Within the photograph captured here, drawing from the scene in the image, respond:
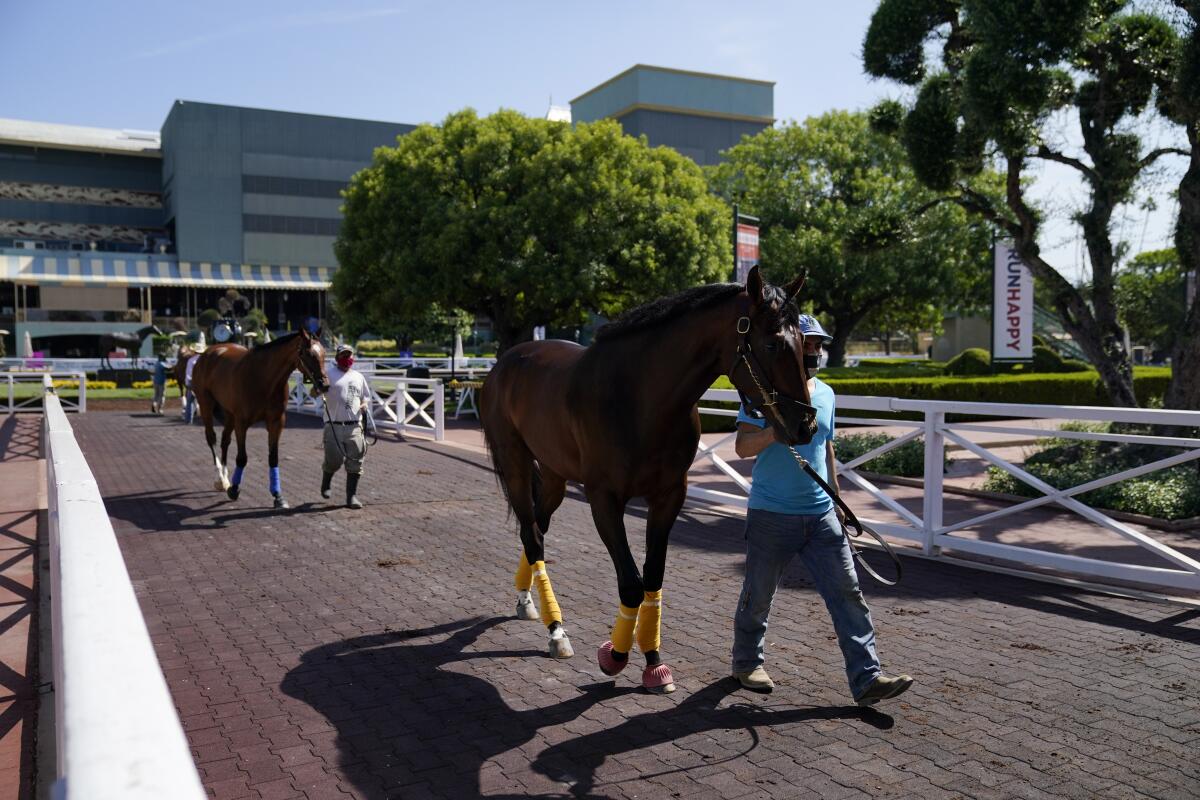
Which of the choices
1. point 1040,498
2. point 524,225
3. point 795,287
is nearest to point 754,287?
point 795,287

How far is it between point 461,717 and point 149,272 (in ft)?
199

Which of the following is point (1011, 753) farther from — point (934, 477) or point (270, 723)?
point (934, 477)

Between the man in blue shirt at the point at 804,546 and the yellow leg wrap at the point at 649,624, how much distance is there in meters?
0.45

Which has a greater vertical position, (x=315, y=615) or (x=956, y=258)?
(x=956, y=258)

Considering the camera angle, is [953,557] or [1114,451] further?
[1114,451]

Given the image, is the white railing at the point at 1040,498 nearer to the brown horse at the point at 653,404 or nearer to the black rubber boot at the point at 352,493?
the brown horse at the point at 653,404

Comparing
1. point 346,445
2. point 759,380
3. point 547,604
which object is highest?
point 759,380

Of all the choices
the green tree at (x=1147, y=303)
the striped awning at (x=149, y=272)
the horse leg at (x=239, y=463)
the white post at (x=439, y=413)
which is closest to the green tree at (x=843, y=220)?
the green tree at (x=1147, y=303)

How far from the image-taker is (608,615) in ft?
21.0

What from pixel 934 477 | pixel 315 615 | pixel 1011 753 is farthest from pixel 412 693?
pixel 934 477

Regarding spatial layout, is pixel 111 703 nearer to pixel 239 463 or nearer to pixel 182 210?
pixel 239 463

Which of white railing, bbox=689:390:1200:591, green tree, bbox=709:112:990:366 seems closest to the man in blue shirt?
white railing, bbox=689:390:1200:591

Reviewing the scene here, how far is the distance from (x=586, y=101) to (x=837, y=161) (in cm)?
4700

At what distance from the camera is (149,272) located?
57375 millimetres
